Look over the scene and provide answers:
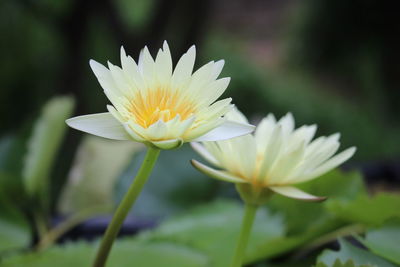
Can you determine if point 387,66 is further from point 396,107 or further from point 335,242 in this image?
point 335,242

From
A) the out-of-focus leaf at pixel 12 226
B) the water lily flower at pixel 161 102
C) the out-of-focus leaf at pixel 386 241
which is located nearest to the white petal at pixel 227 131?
the water lily flower at pixel 161 102

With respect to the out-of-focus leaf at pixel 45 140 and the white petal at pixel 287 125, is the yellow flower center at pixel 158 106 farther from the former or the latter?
the out-of-focus leaf at pixel 45 140

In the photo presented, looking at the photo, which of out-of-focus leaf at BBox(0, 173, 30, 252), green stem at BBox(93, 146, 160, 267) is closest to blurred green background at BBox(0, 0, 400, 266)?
out-of-focus leaf at BBox(0, 173, 30, 252)

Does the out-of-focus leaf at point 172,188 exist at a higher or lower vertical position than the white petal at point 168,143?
higher

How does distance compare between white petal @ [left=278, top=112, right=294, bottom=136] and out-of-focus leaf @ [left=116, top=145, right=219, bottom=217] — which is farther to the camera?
out-of-focus leaf @ [left=116, top=145, right=219, bottom=217]

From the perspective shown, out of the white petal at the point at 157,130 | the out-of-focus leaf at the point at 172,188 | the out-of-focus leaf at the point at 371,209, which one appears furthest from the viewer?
the out-of-focus leaf at the point at 172,188

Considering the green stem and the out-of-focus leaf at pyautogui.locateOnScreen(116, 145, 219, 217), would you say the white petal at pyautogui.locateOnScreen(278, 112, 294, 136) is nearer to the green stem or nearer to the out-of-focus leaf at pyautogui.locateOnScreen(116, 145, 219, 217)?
the green stem
